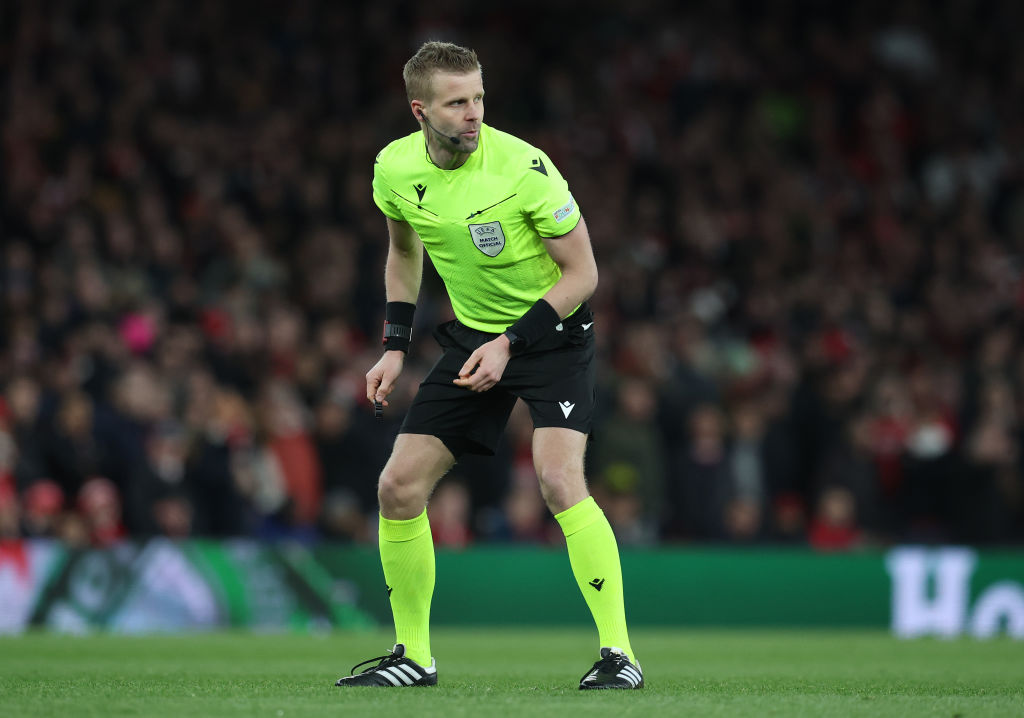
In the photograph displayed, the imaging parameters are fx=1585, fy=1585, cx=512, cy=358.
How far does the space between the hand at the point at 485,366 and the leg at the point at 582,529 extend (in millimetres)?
296

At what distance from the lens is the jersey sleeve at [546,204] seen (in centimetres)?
593

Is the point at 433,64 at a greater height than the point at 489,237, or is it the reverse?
the point at 433,64

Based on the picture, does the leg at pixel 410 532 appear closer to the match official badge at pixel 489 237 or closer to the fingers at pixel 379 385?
the fingers at pixel 379 385

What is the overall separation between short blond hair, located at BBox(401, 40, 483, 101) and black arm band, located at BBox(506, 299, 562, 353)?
2.94 ft

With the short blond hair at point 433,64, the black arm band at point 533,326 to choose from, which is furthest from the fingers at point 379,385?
the short blond hair at point 433,64

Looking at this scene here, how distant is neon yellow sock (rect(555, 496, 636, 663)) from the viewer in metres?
5.93

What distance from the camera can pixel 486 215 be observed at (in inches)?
237

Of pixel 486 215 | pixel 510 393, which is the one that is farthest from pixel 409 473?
pixel 486 215

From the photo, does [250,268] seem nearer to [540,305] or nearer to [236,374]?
[236,374]

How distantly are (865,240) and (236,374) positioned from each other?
721 centimetres

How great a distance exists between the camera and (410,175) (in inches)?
243

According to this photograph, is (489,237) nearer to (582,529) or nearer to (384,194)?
(384,194)

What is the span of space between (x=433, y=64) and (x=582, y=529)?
71.9 inches

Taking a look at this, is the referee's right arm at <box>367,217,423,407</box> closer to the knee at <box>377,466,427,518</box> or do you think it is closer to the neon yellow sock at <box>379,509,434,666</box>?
the knee at <box>377,466,427,518</box>
